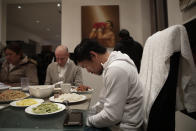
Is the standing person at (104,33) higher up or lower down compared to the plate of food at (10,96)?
higher up

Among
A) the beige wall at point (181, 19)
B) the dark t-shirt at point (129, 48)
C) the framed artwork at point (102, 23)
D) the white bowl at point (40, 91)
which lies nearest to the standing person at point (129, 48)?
the dark t-shirt at point (129, 48)

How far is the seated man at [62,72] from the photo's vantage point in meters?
2.00

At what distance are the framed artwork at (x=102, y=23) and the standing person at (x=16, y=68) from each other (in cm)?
130

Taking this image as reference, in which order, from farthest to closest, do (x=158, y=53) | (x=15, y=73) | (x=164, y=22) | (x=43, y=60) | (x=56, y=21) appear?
(x=56, y=21)
(x=43, y=60)
(x=164, y=22)
(x=15, y=73)
(x=158, y=53)

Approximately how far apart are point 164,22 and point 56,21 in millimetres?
3712

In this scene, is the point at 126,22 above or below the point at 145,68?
above

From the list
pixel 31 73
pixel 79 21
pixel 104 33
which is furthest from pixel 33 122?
pixel 79 21

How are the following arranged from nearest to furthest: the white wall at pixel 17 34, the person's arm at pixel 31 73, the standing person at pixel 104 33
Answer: the person's arm at pixel 31 73 < the standing person at pixel 104 33 < the white wall at pixel 17 34

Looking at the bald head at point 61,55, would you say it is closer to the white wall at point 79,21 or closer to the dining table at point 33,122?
the white wall at point 79,21

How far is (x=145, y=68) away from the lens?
0.89 metres

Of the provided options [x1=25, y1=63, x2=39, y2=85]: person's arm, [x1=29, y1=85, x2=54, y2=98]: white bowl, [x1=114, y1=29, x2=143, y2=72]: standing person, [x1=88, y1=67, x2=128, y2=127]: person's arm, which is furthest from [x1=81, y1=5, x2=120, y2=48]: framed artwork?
[x1=88, y1=67, x2=128, y2=127]: person's arm

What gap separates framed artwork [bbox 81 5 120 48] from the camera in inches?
113

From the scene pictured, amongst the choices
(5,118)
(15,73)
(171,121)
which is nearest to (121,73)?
(171,121)

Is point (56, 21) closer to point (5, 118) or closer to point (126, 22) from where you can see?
point (126, 22)
